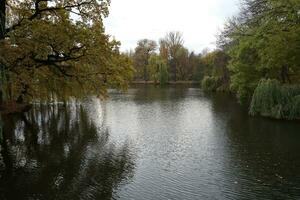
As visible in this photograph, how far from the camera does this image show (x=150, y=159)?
13.0m

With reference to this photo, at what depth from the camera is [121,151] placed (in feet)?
46.5

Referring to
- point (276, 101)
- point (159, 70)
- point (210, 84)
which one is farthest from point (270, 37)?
point (159, 70)

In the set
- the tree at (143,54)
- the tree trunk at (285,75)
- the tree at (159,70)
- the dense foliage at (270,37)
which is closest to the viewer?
the dense foliage at (270,37)

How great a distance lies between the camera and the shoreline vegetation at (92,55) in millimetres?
12602

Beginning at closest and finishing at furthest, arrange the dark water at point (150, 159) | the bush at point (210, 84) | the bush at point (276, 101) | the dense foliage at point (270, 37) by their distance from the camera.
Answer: the dark water at point (150, 159) → the bush at point (276, 101) → the dense foliage at point (270, 37) → the bush at point (210, 84)

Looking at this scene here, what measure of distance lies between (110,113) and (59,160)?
1277 cm

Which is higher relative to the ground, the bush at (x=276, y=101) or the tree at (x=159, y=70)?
the tree at (x=159, y=70)

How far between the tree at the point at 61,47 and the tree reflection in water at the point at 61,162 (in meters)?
2.56

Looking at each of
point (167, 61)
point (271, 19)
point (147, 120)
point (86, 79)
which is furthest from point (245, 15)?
point (167, 61)

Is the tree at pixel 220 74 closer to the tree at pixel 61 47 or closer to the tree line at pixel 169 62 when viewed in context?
the tree line at pixel 169 62

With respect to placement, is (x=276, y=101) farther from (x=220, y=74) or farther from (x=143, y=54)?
(x=143, y=54)

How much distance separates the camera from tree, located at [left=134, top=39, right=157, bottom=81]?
264ft

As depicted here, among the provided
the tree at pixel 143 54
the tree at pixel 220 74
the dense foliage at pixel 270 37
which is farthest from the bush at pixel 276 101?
the tree at pixel 143 54

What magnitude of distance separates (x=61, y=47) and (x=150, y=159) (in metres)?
5.75
